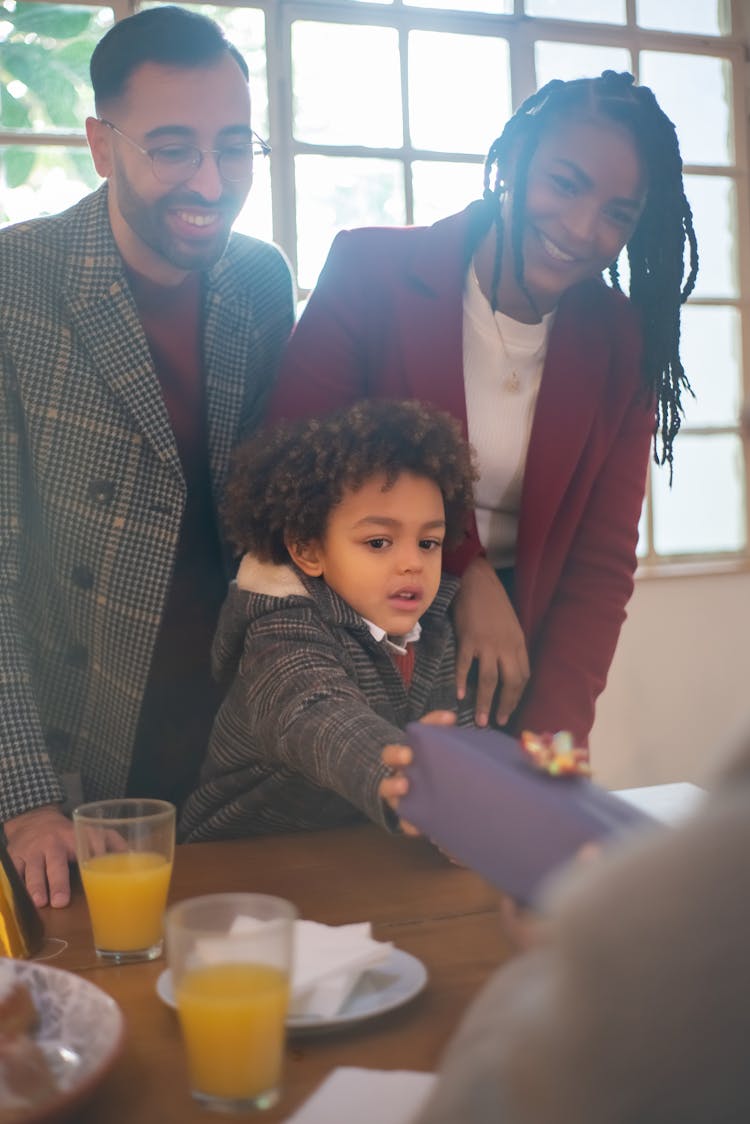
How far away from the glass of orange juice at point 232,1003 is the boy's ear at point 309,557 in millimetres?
807

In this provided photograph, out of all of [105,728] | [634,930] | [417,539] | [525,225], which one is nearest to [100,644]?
[105,728]

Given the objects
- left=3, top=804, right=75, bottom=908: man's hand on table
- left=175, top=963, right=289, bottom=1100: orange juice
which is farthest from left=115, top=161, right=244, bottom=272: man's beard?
left=175, top=963, right=289, bottom=1100: orange juice

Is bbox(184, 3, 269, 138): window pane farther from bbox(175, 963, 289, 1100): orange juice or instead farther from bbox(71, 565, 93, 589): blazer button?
bbox(175, 963, 289, 1100): orange juice

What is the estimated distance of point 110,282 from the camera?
→ 1.69 m

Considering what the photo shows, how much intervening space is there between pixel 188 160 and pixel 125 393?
1.06 feet

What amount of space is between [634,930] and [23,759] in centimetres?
118

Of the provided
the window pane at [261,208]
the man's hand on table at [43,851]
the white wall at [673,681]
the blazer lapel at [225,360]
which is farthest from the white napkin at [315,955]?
the white wall at [673,681]

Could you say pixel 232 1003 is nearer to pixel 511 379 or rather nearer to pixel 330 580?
pixel 330 580

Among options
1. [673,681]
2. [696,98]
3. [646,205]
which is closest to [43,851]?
[646,205]

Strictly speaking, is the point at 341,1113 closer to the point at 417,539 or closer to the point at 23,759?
the point at 23,759

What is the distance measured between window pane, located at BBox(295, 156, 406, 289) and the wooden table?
2493 mm

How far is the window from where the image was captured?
328 cm

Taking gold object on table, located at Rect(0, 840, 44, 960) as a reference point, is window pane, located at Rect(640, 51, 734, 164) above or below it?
above

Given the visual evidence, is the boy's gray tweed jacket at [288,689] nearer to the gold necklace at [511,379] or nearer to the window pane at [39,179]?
the gold necklace at [511,379]
